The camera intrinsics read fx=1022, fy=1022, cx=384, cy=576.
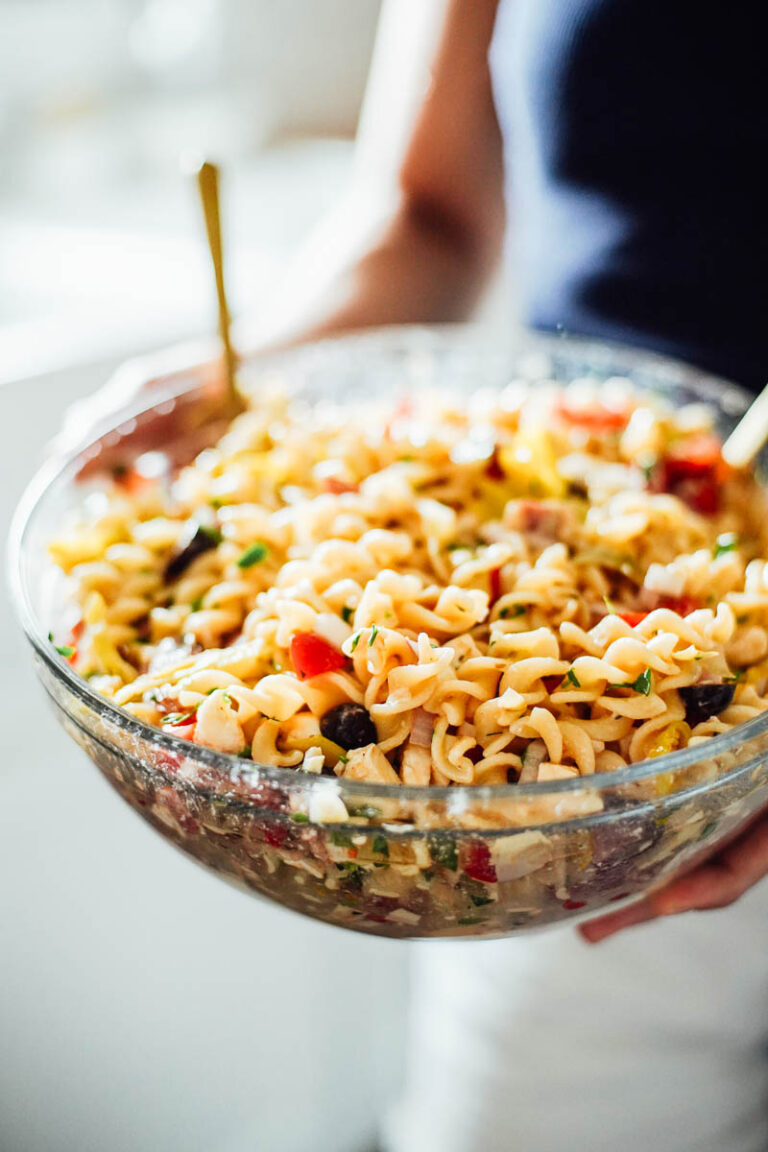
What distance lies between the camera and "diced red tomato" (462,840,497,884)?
0.52m

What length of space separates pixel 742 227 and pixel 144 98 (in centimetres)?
145

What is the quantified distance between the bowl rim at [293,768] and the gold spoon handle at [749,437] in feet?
0.31

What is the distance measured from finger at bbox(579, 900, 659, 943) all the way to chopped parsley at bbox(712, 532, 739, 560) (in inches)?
10.9

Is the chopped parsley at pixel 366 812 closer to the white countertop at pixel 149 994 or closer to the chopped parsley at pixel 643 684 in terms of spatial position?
the chopped parsley at pixel 643 684

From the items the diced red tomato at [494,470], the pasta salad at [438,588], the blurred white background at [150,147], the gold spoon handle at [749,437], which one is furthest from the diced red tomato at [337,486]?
the blurred white background at [150,147]

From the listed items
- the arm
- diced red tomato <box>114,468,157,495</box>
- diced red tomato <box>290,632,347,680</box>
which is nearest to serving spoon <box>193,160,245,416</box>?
diced red tomato <box>114,468,157,495</box>

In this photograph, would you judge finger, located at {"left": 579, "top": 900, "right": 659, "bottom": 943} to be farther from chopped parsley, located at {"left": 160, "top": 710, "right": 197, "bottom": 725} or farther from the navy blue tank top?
the navy blue tank top

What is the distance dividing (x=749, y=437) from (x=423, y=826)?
1.53 feet

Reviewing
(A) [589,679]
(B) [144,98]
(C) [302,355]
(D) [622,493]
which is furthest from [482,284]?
(B) [144,98]

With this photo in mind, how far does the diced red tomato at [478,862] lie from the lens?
0.52 m

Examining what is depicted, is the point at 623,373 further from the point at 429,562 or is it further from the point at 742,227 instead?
the point at 429,562

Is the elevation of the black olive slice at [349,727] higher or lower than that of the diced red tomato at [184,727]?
lower

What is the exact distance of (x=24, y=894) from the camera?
1083 mm

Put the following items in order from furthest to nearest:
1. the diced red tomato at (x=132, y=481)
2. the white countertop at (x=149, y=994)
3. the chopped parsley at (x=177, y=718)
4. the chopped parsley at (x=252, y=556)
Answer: the white countertop at (x=149, y=994)
the diced red tomato at (x=132, y=481)
the chopped parsley at (x=252, y=556)
the chopped parsley at (x=177, y=718)
